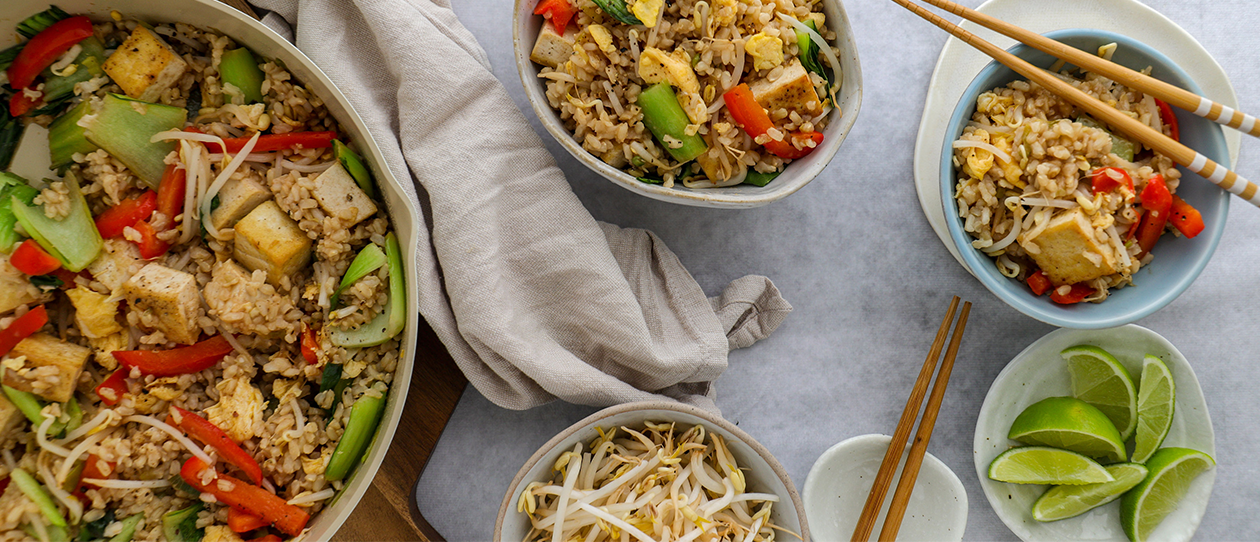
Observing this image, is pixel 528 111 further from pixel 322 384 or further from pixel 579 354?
pixel 322 384

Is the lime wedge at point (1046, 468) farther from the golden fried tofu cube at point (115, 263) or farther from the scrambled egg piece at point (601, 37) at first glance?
the golden fried tofu cube at point (115, 263)

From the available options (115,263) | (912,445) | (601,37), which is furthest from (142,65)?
(912,445)

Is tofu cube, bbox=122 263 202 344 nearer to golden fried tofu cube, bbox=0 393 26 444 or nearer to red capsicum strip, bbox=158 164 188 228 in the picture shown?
red capsicum strip, bbox=158 164 188 228

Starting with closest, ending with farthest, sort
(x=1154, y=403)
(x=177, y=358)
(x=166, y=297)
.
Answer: (x=166, y=297)
(x=177, y=358)
(x=1154, y=403)


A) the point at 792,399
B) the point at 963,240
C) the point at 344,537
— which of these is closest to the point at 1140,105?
the point at 963,240

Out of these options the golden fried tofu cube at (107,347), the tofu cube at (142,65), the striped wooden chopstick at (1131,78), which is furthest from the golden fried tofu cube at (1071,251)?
the golden fried tofu cube at (107,347)

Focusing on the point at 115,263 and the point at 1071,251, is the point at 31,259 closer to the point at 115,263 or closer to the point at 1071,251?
the point at 115,263
